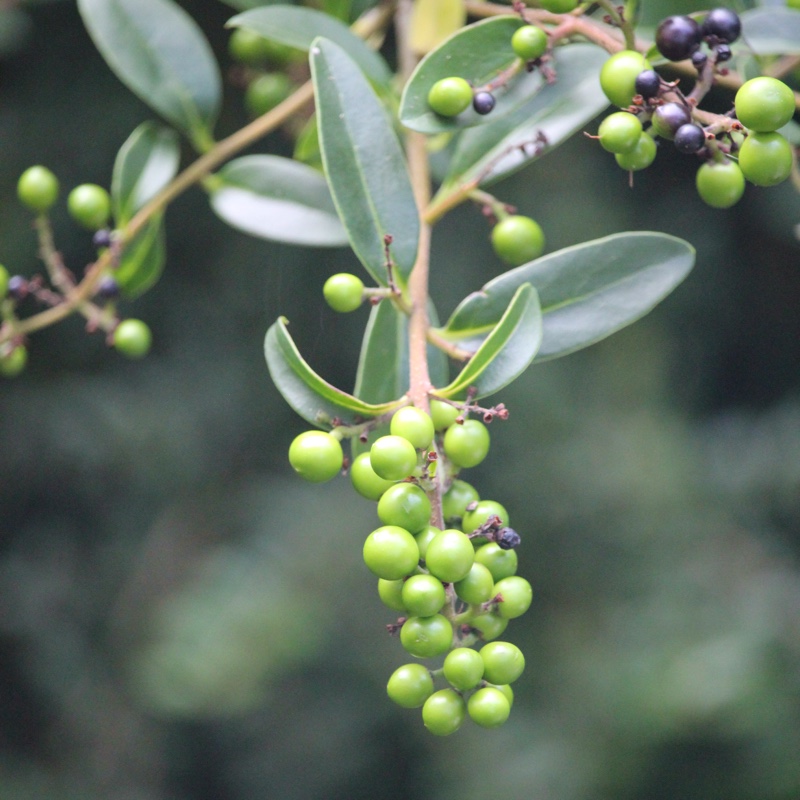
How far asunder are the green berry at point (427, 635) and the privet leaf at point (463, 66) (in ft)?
1.49

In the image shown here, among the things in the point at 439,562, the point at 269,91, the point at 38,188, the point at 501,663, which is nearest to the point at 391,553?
the point at 439,562

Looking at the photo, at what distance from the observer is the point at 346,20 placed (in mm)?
1166

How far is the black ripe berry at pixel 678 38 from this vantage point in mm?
741

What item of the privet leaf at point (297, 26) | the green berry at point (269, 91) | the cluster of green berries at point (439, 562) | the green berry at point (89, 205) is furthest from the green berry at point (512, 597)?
the green berry at point (269, 91)

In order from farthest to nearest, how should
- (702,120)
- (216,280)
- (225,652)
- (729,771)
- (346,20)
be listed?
(216,280)
(225,652)
(729,771)
(346,20)
(702,120)

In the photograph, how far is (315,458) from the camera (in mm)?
726

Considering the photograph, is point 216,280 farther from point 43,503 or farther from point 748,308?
point 748,308

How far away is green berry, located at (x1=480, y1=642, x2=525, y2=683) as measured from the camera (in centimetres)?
70

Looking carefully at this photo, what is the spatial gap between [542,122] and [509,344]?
0.36 meters

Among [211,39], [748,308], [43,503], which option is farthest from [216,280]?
[748,308]

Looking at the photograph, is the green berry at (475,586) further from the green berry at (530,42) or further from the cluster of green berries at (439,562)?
the green berry at (530,42)

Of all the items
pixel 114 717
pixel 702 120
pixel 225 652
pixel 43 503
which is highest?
pixel 702 120

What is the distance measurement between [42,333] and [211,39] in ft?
2.41

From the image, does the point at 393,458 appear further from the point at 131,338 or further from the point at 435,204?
the point at 131,338
